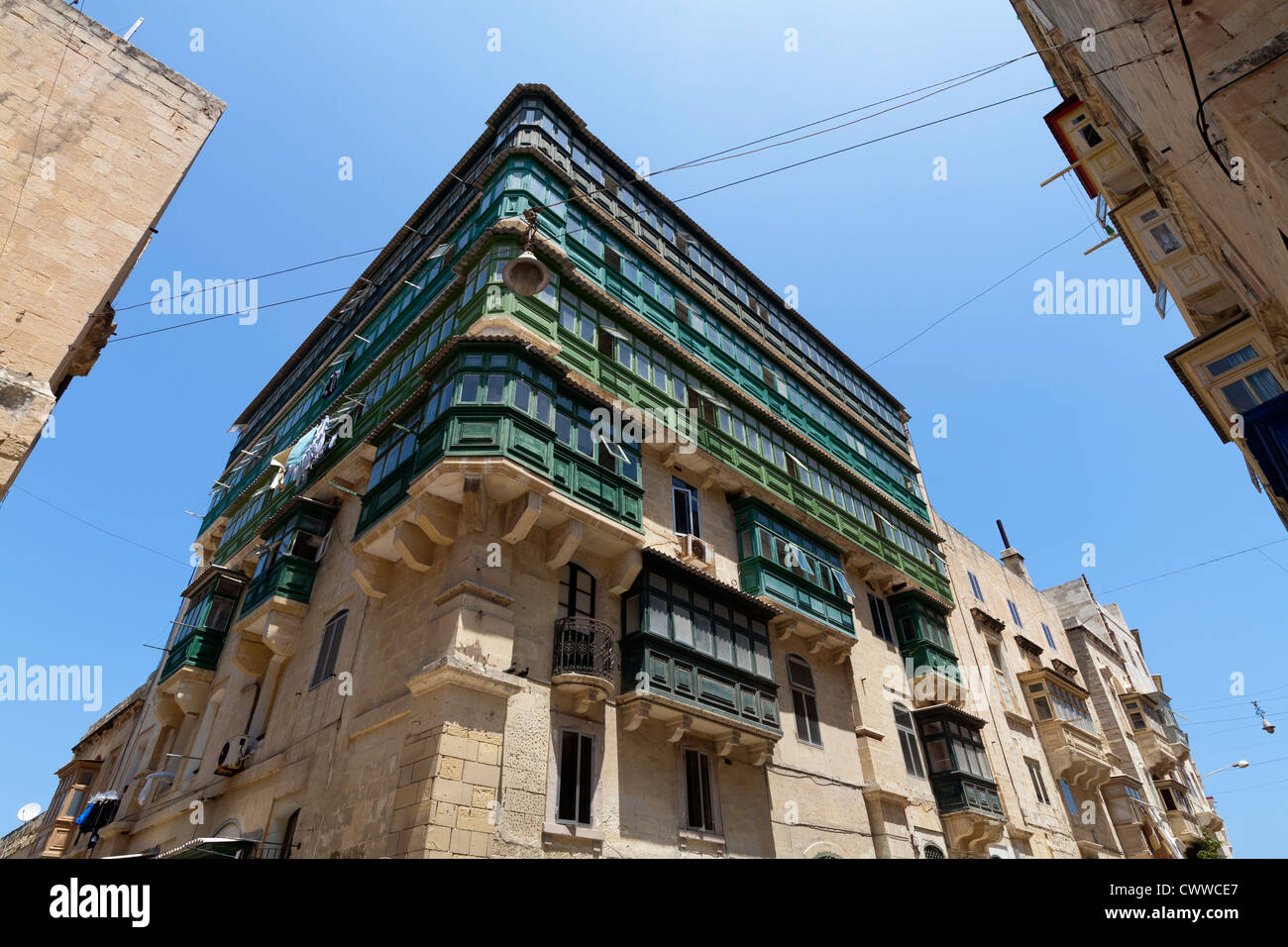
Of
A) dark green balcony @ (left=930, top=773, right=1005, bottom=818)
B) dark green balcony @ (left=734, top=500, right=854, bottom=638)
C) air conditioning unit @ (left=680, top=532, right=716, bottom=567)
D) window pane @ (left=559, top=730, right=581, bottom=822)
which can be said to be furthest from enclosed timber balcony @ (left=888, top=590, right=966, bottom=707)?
window pane @ (left=559, top=730, right=581, bottom=822)

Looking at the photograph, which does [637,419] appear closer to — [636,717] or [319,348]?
[636,717]


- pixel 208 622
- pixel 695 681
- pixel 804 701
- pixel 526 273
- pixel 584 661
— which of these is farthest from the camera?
pixel 208 622

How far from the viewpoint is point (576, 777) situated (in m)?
12.4

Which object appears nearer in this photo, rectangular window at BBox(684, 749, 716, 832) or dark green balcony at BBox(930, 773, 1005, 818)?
rectangular window at BBox(684, 749, 716, 832)

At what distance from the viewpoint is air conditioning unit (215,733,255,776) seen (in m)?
15.6

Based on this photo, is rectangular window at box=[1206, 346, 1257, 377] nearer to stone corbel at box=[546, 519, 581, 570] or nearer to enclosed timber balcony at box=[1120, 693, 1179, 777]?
stone corbel at box=[546, 519, 581, 570]

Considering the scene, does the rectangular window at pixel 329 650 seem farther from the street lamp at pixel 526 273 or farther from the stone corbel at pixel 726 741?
the street lamp at pixel 526 273

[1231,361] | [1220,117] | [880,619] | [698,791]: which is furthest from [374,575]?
[1231,361]

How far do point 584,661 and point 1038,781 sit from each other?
73.8ft

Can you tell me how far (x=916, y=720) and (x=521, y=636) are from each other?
15217 millimetres

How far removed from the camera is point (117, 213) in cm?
885

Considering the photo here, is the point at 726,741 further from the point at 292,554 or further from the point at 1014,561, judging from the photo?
the point at 1014,561

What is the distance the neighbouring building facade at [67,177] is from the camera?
7527 millimetres

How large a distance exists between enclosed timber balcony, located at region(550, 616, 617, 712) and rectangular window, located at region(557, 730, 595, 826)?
607mm
